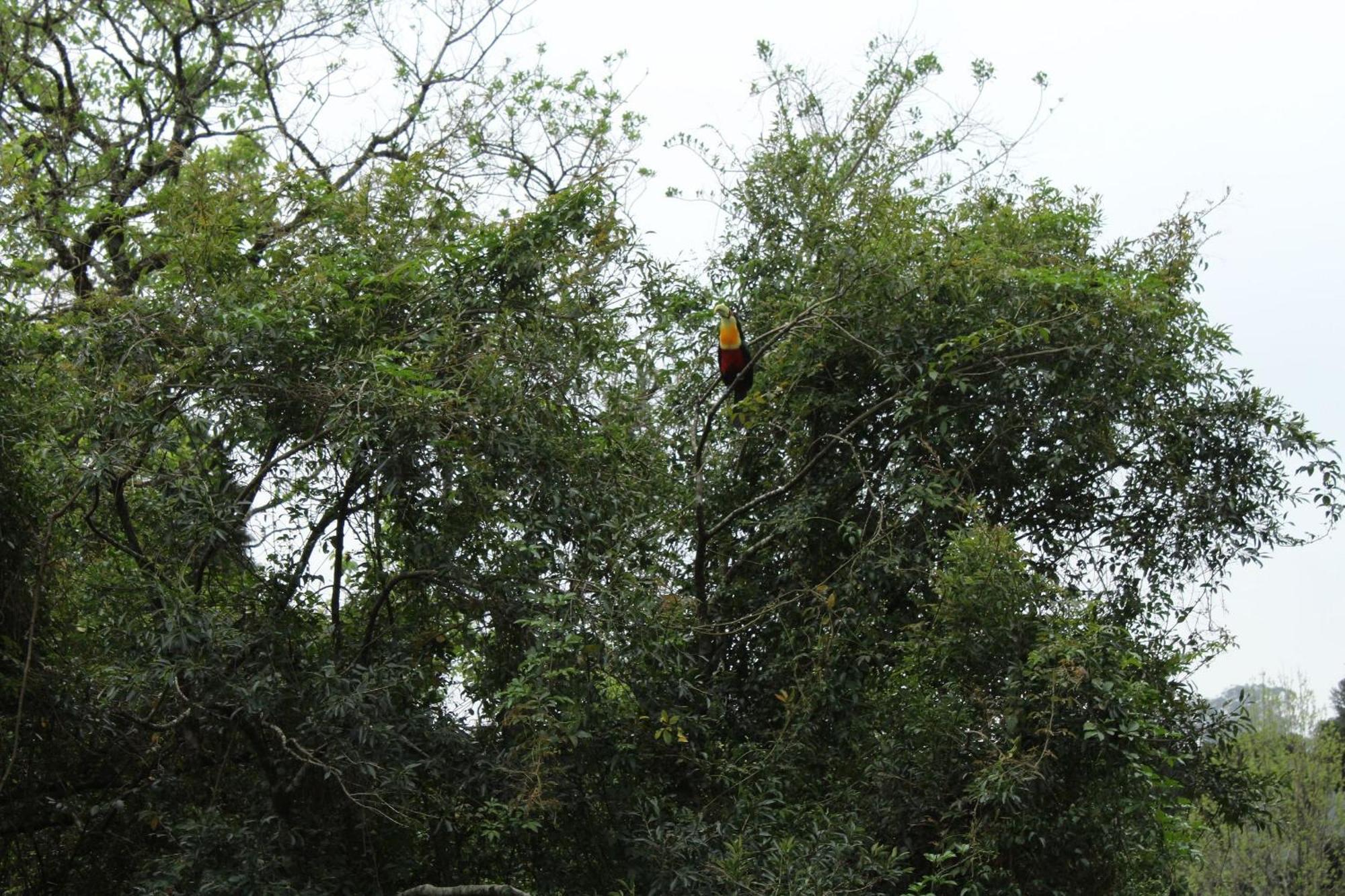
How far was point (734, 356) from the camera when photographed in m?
5.33

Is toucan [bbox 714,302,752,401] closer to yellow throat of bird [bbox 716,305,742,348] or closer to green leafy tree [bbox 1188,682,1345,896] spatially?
yellow throat of bird [bbox 716,305,742,348]

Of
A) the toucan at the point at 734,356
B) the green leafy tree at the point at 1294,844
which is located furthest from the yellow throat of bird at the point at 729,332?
the green leafy tree at the point at 1294,844

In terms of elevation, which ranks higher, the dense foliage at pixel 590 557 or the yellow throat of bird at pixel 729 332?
the yellow throat of bird at pixel 729 332

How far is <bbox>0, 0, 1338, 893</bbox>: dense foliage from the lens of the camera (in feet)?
13.1

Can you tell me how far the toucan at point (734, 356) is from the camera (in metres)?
5.30

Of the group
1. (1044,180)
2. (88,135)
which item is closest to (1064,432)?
(1044,180)

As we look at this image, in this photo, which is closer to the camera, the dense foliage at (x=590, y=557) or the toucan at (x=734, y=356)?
the dense foliage at (x=590, y=557)

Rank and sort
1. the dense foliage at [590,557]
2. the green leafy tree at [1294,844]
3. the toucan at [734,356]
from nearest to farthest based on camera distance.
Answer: the dense foliage at [590,557], the toucan at [734,356], the green leafy tree at [1294,844]

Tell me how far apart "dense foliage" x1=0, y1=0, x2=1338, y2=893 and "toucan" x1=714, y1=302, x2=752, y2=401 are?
11 cm

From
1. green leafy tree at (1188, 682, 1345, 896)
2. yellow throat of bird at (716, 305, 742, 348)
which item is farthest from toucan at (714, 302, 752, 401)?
green leafy tree at (1188, 682, 1345, 896)

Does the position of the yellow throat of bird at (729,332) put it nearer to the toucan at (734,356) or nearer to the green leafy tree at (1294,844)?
the toucan at (734,356)

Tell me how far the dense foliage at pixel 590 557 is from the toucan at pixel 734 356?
0.11 m

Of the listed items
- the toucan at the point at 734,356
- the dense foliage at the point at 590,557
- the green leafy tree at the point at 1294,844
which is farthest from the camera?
the green leafy tree at the point at 1294,844

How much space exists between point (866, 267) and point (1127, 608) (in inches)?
74.7
